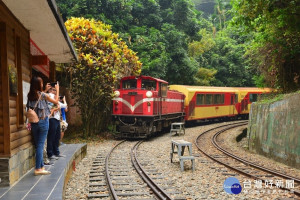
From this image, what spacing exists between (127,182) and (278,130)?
585 centimetres

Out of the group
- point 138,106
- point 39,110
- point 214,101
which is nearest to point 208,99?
point 214,101

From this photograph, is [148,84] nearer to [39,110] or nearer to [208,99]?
[208,99]

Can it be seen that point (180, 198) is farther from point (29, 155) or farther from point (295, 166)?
point (295, 166)

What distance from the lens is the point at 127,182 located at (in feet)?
21.7

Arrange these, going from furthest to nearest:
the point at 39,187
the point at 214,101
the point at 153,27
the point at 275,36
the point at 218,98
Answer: the point at 153,27 → the point at 218,98 → the point at 214,101 → the point at 275,36 → the point at 39,187

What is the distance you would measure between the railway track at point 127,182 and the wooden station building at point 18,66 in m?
1.51

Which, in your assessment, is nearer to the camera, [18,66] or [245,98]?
[18,66]

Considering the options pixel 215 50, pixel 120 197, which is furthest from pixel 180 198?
pixel 215 50

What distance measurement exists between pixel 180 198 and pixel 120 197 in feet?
3.61

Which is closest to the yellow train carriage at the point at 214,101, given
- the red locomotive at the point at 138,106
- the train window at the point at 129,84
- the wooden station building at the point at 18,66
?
the red locomotive at the point at 138,106

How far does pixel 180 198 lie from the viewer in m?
5.44

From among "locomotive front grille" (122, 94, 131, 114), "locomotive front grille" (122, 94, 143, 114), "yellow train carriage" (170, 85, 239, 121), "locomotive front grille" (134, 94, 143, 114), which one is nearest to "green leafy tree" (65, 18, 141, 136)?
"locomotive front grille" (122, 94, 131, 114)

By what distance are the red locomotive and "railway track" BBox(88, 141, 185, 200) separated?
4353 millimetres

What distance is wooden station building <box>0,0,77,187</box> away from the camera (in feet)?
16.2
